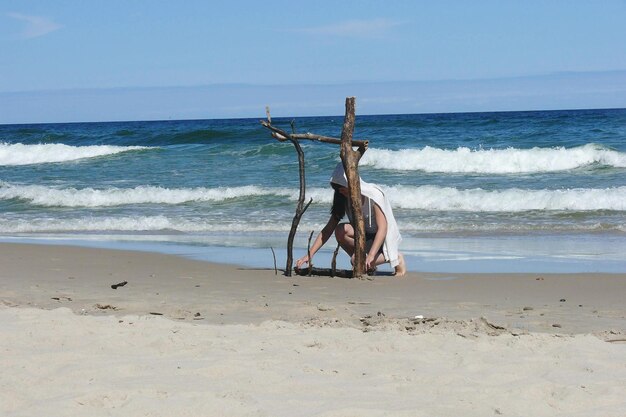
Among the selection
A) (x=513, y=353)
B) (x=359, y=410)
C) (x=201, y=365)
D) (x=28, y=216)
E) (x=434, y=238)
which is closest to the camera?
(x=359, y=410)

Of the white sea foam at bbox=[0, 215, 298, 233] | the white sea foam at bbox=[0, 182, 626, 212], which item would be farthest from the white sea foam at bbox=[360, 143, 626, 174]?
the white sea foam at bbox=[0, 215, 298, 233]

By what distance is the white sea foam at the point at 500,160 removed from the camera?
23031mm

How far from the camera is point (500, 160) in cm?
2381

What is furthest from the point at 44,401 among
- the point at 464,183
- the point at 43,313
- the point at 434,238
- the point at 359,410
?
the point at 464,183

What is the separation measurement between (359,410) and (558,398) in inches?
37.7

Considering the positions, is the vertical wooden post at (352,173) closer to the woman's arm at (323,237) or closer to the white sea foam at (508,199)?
the woman's arm at (323,237)

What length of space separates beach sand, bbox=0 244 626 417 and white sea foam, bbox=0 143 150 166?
26094mm

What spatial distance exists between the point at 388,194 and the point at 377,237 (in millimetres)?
9195

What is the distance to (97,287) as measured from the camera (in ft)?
25.7

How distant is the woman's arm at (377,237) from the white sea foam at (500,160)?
1518 centimetres

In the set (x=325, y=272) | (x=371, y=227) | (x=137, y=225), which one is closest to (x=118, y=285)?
(x=325, y=272)

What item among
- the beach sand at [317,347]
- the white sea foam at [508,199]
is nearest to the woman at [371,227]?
the beach sand at [317,347]

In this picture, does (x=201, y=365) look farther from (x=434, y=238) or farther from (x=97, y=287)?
(x=434, y=238)

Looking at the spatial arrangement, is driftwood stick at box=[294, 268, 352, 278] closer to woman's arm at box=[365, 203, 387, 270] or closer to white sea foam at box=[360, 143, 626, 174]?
woman's arm at box=[365, 203, 387, 270]
